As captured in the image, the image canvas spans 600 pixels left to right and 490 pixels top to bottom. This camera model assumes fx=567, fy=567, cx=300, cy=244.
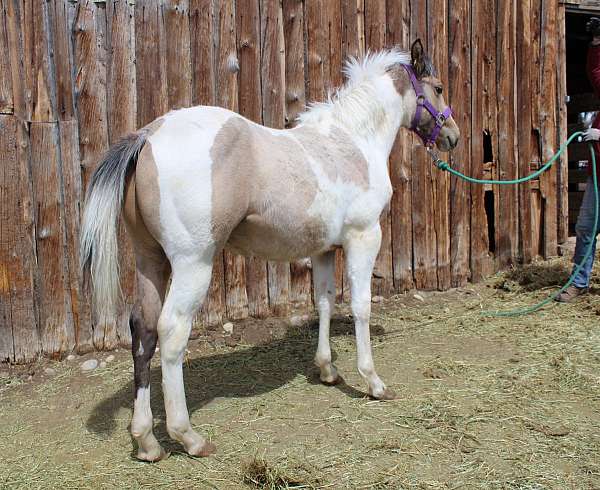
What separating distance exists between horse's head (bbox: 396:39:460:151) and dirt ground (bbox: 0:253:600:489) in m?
1.74

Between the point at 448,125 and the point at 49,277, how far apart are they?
10.8 ft

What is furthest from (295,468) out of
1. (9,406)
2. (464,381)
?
(9,406)

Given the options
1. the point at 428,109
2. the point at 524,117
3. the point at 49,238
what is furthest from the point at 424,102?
the point at 524,117

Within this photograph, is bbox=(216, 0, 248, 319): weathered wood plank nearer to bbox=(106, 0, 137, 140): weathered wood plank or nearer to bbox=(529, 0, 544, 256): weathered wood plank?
bbox=(106, 0, 137, 140): weathered wood plank

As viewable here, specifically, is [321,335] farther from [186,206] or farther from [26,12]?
[26,12]

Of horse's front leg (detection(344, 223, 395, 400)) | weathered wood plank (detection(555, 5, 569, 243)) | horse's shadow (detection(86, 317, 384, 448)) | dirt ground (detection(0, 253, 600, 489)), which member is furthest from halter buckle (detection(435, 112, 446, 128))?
weathered wood plank (detection(555, 5, 569, 243))

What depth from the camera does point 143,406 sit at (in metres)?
3.01

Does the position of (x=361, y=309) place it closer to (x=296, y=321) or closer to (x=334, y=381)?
(x=334, y=381)

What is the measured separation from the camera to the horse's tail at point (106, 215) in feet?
9.56

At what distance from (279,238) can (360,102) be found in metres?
1.25

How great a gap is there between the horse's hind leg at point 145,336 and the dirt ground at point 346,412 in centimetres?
12

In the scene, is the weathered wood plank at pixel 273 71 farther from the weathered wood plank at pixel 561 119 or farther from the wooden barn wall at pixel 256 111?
the weathered wood plank at pixel 561 119

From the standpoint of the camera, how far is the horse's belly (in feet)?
10.7

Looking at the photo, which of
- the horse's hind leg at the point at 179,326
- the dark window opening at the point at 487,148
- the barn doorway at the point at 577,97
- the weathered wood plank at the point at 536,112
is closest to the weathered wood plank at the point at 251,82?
the horse's hind leg at the point at 179,326
